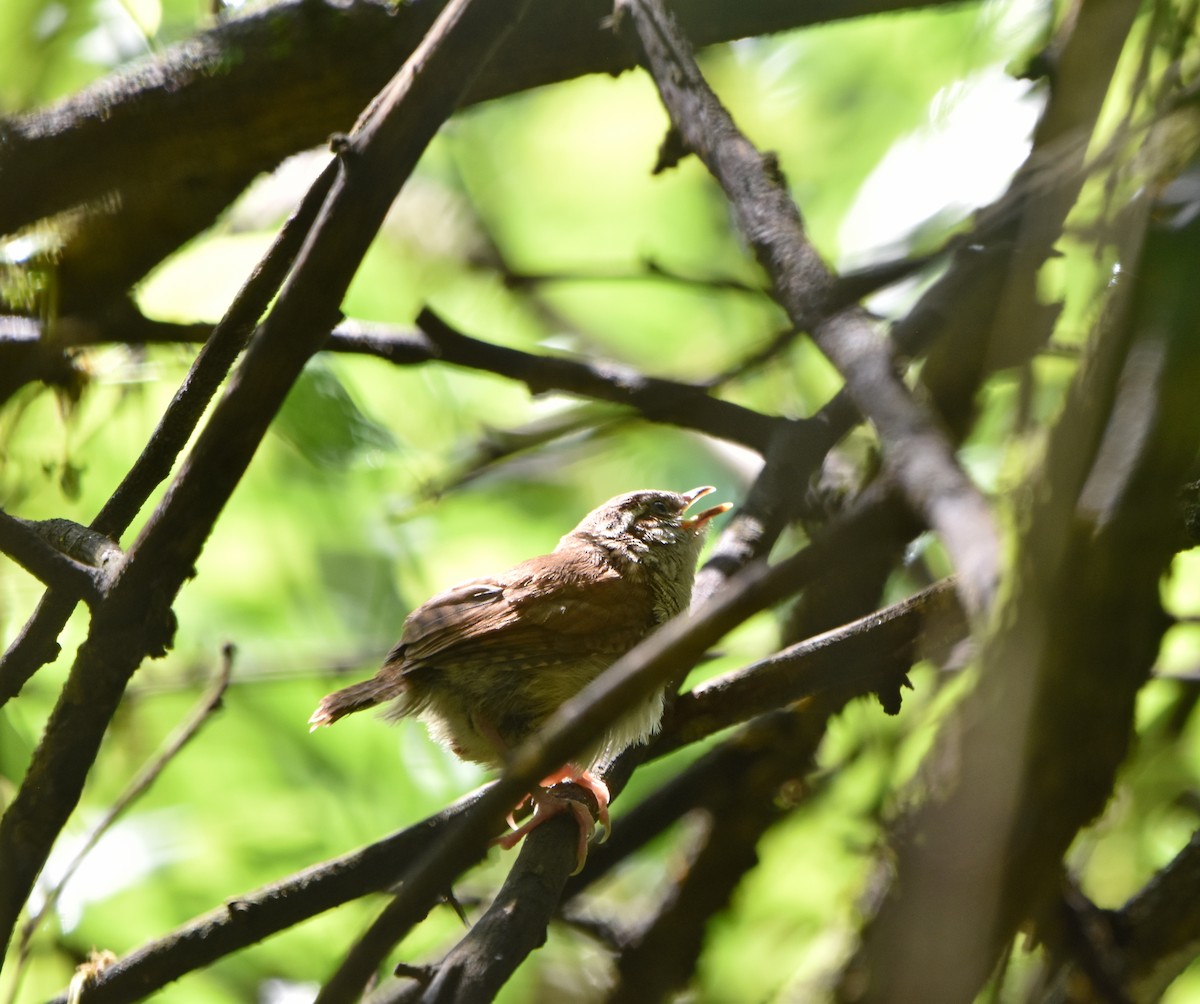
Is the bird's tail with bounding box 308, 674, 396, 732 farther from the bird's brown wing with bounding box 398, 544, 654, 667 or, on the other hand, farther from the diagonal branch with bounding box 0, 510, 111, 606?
the diagonal branch with bounding box 0, 510, 111, 606

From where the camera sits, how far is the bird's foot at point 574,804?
2.74 metres

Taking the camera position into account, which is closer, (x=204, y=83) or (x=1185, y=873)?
(x=1185, y=873)

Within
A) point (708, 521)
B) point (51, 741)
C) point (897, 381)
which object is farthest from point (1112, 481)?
point (708, 521)

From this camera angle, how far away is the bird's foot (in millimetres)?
2738

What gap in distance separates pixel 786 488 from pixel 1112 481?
194cm

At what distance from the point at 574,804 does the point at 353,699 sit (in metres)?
0.75

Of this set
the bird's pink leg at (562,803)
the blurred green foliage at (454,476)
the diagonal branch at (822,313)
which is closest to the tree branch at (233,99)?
the blurred green foliage at (454,476)

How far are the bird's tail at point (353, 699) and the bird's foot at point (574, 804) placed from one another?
0.48 metres

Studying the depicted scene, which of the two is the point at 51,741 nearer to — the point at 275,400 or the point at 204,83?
the point at 275,400

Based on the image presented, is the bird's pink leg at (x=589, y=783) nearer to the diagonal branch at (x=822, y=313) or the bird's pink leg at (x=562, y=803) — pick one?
the bird's pink leg at (x=562, y=803)

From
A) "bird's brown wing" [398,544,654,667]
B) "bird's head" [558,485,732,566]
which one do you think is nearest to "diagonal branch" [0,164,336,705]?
"bird's brown wing" [398,544,654,667]

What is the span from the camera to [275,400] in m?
1.80

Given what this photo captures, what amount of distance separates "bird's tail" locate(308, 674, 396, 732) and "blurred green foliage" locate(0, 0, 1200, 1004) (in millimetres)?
626

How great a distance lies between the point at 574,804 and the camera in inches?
108
